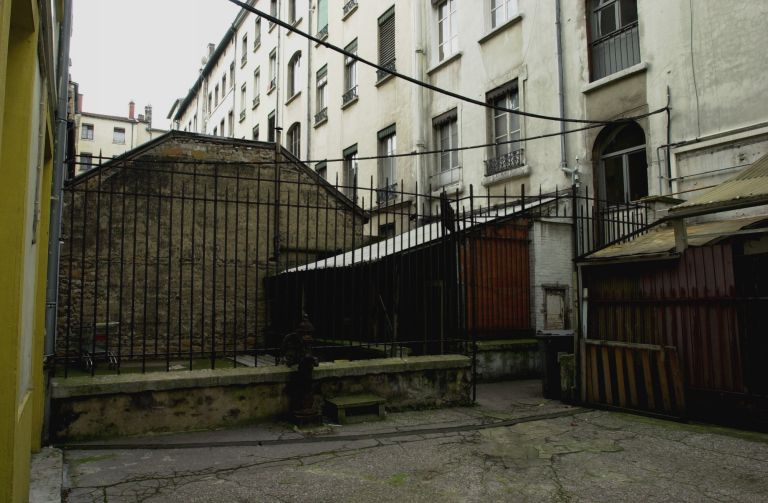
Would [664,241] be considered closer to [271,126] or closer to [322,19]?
[322,19]

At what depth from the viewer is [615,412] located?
6523mm

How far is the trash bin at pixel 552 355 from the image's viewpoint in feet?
24.4

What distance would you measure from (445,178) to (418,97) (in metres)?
2.55

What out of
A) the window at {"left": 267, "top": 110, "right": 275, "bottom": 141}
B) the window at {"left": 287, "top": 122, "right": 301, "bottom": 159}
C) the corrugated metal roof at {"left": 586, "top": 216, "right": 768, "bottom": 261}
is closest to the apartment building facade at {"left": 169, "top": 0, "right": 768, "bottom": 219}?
the window at {"left": 287, "top": 122, "right": 301, "bottom": 159}

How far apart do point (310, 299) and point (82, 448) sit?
7.78 m

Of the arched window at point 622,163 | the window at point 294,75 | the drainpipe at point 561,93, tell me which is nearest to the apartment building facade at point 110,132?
the window at point 294,75

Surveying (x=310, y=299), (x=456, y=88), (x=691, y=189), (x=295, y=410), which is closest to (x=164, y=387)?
(x=295, y=410)

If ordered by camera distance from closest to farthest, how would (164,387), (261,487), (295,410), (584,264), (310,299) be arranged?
(261,487) < (164,387) < (295,410) < (584,264) < (310,299)

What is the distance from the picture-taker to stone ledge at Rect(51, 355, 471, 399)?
5.02 meters

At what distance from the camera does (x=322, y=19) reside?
21.1 m

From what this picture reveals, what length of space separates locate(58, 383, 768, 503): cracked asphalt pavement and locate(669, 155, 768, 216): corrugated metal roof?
7.51 ft

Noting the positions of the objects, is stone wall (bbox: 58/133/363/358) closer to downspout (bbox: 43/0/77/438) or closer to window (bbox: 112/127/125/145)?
downspout (bbox: 43/0/77/438)

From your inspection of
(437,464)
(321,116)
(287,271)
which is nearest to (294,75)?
(321,116)

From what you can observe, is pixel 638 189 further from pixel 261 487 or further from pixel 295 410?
pixel 261 487
